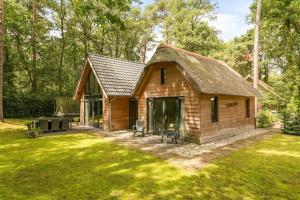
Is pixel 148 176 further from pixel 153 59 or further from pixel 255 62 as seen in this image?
pixel 255 62

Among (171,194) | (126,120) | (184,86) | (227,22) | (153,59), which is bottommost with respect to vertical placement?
(171,194)

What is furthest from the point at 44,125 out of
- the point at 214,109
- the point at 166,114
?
the point at 214,109

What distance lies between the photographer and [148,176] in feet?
25.2

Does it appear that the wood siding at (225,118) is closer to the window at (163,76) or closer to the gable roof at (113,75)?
the window at (163,76)

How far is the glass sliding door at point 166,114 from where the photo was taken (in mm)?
14105

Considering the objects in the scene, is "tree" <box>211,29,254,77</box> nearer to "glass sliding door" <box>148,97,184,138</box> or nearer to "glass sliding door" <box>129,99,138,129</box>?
"glass sliding door" <box>129,99,138,129</box>

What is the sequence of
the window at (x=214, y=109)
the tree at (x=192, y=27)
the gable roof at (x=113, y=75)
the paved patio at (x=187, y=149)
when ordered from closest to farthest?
the paved patio at (x=187, y=149) → the window at (x=214, y=109) → the gable roof at (x=113, y=75) → the tree at (x=192, y=27)

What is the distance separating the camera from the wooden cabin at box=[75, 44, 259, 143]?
13.2 m

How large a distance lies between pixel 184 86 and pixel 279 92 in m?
14.7

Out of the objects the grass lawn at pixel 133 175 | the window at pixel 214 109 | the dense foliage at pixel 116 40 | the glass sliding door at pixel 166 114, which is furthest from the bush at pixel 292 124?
the glass sliding door at pixel 166 114

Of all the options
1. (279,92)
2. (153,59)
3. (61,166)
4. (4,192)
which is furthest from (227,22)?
(4,192)

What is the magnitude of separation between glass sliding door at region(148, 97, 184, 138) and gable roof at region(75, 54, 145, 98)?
3086 millimetres

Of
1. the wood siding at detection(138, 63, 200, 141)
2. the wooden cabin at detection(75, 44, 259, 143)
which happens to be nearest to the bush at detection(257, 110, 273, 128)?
the wooden cabin at detection(75, 44, 259, 143)

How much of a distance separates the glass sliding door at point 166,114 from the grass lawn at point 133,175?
410 cm
